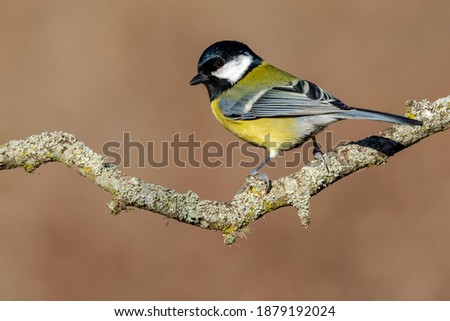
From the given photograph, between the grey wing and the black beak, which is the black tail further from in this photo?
the black beak

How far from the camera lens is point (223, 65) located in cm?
433

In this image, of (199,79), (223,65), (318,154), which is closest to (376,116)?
(318,154)

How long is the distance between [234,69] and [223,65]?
0.11 m

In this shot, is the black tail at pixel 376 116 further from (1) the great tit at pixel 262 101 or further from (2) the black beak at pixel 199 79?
(2) the black beak at pixel 199 79

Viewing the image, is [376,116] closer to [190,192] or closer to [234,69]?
[190,192]

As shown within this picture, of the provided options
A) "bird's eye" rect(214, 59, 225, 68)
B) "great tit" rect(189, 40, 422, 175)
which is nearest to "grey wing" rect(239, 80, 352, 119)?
"great tit" rect(189, 40, 422, 175)

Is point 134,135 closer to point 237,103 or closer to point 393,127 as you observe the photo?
point 237,103

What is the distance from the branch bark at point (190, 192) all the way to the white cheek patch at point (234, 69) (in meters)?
1.14

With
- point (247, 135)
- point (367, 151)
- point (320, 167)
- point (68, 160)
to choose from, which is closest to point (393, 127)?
point (367, 151)

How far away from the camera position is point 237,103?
14.0 feet

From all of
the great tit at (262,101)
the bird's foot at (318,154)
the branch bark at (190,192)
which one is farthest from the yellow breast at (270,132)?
the branch bark at (190,192)

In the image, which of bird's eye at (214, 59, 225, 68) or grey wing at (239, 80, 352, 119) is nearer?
grey wing at (239, 80, 352, 119)

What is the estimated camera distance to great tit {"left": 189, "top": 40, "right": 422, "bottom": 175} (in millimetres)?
3947

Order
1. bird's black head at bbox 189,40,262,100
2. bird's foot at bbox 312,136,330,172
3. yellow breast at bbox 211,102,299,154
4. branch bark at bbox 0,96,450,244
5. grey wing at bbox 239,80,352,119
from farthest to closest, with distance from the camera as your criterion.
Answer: bird's black head at bbox 189,40,262,100 → yellow breast at bbox 211,102,299,154 → grey wing at bbox 239,80,352,119 → bird's foot at bbox 312,136,330,172 → branch bark at bbox 0,96,450,244
